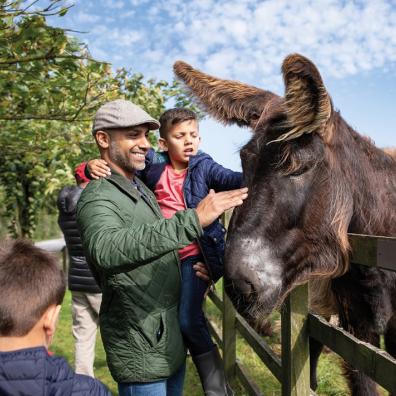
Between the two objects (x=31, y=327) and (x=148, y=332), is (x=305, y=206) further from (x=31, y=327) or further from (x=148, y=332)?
(x=31, y=327)

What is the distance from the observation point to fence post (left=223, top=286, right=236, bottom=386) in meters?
4.58

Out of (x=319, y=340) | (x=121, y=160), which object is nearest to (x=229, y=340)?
(x=319, y=340)

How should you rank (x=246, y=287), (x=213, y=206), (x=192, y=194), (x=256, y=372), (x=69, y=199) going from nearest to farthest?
(x=213, y=206)
(x=246, y=287)
(x=192, y=194)
(x=69, y=199)
(x=256, y=372)

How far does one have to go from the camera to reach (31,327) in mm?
1523

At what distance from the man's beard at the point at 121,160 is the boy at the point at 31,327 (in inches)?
34.2

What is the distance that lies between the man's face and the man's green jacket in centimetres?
9

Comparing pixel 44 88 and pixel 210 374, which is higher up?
pixel 44 88

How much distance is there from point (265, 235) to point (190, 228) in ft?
1.49

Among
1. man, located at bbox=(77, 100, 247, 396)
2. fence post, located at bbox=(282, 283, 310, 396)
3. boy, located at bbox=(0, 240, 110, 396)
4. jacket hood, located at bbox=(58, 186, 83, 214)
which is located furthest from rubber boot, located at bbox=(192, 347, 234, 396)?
jacket hood, located at bbox=(58, 186, 83, 214)

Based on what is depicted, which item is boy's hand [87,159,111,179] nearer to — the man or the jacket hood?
the man

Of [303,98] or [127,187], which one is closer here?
[303,98]

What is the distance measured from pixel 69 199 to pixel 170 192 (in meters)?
2.17

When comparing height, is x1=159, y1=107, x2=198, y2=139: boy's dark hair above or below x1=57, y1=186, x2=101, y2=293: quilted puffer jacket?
above

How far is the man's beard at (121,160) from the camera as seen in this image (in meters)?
2.41
